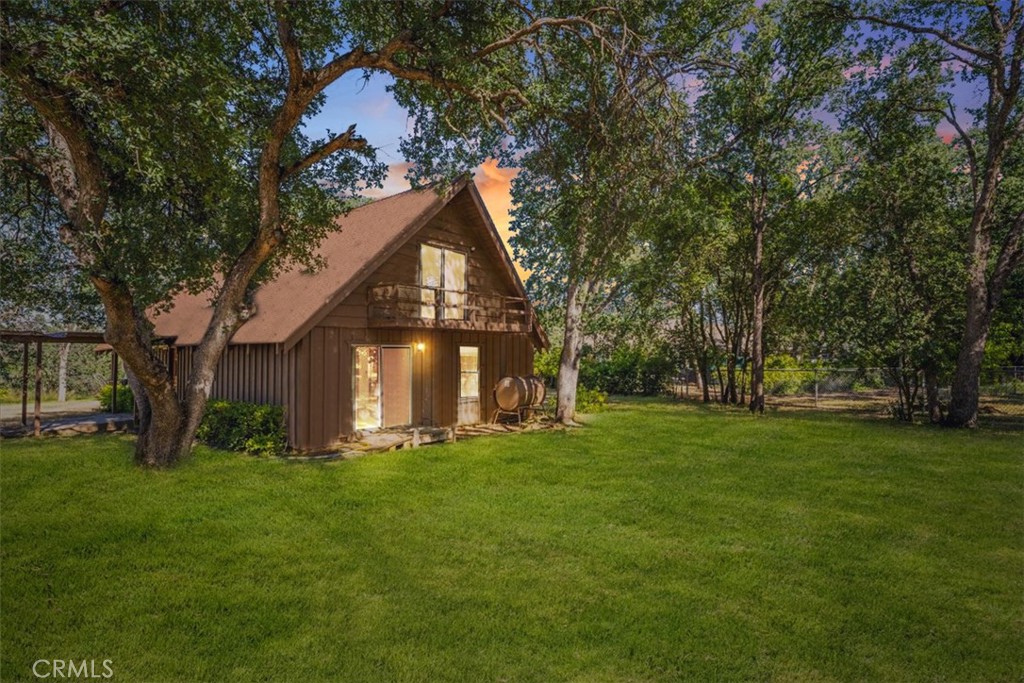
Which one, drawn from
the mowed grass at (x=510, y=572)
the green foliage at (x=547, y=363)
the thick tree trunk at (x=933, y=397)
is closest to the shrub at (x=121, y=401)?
the mowed grass at (x=510, y=572)

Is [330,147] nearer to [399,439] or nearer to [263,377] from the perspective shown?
[263,377]

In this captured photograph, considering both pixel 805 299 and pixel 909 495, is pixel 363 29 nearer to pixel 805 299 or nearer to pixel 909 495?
pixel 909 495

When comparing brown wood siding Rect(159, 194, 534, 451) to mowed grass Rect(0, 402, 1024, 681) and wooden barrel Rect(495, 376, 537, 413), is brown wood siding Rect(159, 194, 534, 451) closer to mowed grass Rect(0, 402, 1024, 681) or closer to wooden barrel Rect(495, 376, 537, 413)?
wooden barrel Rect(495, 376, 537, 413)

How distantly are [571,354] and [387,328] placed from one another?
7.93m

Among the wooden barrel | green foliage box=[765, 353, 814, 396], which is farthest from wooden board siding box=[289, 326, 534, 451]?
green foliage box=[765, 353, 814, 396]

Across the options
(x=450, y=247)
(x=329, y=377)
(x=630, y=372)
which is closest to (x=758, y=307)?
(x=630, y=372)

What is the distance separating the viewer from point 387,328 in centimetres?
Result: 1592

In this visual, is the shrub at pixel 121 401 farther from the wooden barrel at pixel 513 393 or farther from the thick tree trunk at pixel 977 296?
the thick tree trunk at pixel 977 296

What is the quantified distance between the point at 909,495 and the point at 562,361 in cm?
1270

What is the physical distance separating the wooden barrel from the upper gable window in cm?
296

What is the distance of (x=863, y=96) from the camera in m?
22.9

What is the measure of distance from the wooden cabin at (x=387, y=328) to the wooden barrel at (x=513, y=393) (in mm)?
841

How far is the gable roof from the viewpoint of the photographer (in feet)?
44.7

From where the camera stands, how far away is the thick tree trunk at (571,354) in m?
20.3
